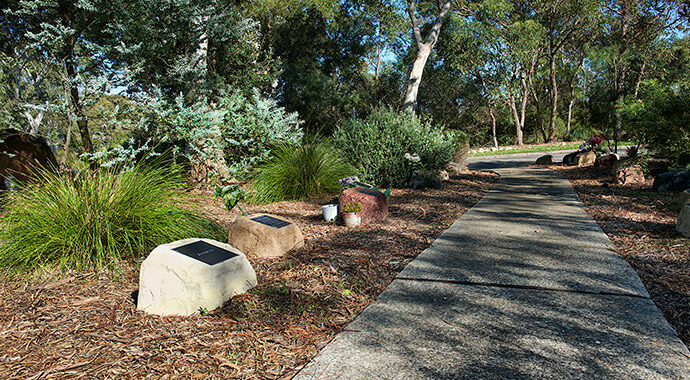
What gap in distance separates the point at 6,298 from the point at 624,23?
30.8m

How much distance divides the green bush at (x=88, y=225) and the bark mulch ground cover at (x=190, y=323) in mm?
184

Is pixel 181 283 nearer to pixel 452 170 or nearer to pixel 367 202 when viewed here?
pixel 367 202

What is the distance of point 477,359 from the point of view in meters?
2.09

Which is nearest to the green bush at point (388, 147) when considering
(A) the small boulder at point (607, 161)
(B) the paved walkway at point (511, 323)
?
(B) the paved walkway at point (511, 323)

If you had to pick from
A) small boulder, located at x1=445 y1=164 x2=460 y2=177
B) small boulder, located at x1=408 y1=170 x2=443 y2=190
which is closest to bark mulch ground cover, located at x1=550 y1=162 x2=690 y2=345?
A: small boulder, located at x1=408 y1=170 x2=443 y2=190

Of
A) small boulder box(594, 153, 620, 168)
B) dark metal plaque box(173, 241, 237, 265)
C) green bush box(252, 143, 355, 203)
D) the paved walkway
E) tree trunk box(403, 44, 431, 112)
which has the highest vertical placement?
tree trunk box(403, 44, 431, 112)

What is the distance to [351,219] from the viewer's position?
512cm

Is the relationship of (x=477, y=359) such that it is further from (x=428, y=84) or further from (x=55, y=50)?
(x=428, y=84)

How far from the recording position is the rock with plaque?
387 cm

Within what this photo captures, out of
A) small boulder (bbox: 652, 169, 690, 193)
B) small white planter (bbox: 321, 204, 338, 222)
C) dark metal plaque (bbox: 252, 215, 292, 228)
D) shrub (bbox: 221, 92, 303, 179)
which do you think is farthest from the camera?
shrub (bbox: 221, 92, 303, 179)

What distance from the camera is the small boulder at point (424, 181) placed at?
27.1 feet

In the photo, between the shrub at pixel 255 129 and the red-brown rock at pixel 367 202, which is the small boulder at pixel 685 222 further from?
the shrub at pixel 255 129

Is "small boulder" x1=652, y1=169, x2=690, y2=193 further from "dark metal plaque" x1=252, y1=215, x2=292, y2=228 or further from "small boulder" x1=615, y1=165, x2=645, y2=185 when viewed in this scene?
"dark metal plaque" x1=252, y1=215, x2=292, y2=228

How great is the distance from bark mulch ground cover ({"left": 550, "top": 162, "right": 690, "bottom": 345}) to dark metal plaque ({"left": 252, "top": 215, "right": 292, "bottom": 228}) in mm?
3221
